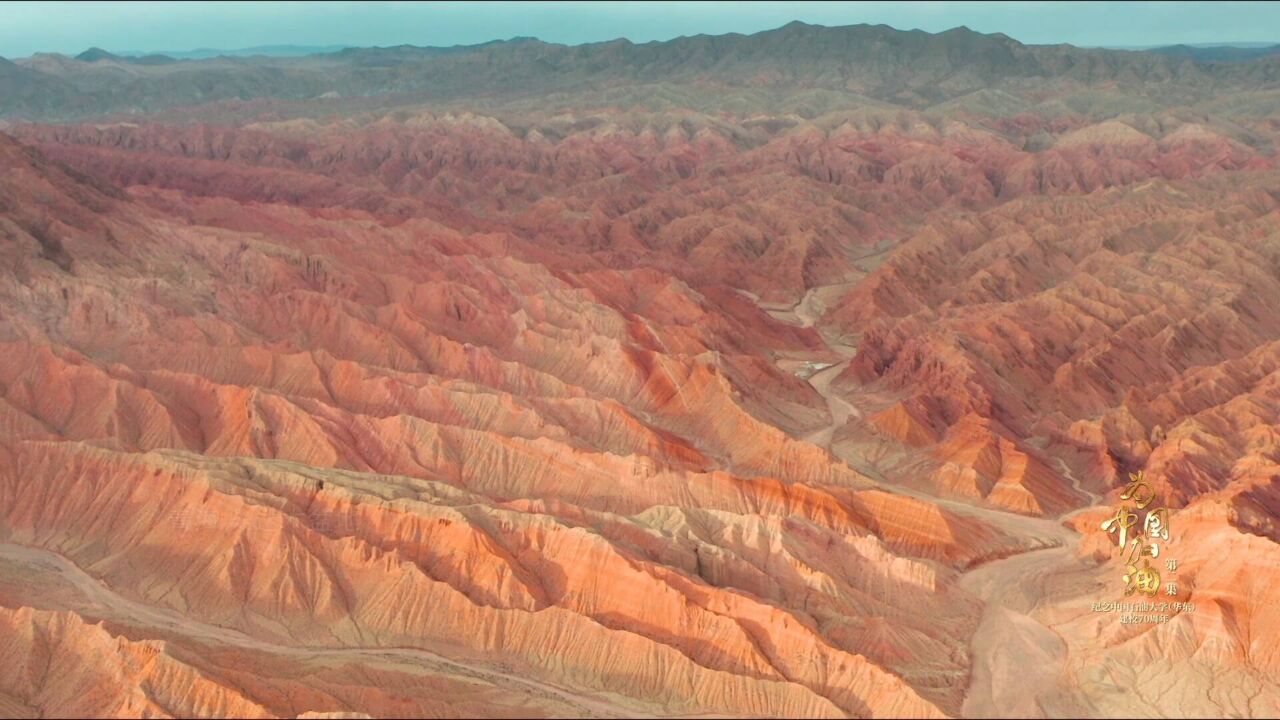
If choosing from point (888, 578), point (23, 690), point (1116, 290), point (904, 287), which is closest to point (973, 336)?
point (1116, 290)

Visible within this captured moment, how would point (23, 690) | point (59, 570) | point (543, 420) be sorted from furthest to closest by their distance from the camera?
point (543, 420)
point (59, 570)
point (23, 690)

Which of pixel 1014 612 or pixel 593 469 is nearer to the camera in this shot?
pixel 1014 612

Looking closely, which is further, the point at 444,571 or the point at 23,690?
the point at 444,571

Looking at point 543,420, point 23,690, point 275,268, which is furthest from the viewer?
point 275,268

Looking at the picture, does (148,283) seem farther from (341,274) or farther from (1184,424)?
(1184,424)

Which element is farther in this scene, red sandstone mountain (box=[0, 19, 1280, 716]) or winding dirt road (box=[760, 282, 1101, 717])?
red sandstone mountain (box=[0, 19, 1280, 716])

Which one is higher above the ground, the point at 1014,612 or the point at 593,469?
the point at 593,469

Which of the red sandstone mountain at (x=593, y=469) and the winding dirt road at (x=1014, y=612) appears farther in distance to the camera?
the red sandstone mountain at (x=593, y=469)

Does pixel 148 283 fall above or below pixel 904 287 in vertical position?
above
